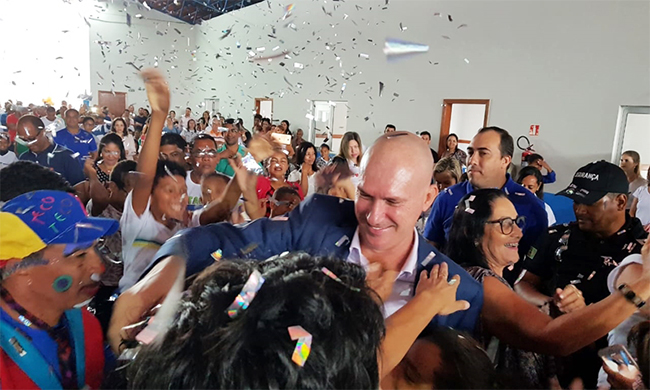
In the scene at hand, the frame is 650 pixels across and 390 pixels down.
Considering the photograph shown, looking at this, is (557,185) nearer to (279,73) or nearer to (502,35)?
(502,35)

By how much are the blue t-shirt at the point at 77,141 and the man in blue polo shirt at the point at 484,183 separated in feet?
8.79

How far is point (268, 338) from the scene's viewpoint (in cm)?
52

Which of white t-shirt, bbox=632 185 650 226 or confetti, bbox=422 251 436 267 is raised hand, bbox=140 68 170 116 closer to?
confetti, bbox=422 251 436 267

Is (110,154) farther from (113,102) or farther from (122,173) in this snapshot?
(113,102)

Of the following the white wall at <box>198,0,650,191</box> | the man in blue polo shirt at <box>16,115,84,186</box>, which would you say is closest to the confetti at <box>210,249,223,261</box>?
the man in blue polo shirt at <box>16,115,84,186</box>

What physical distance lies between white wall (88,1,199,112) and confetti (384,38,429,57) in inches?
144

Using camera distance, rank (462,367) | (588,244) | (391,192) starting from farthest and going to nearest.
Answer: (588,244), (391,192), (462,367)

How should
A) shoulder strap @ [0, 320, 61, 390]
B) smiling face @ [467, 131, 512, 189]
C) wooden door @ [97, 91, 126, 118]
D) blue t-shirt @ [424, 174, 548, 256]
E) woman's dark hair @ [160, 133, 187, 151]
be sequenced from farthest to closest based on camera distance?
wooden door @ [97, 91, 126, 118], smiling face @ [467, 131, 512, 189], woman's dark hair @ [160, 133, 187, 151], blue t-shirt @ [424, 174, 548, 256], shoulder strap @ [0, 320, 61, 390]

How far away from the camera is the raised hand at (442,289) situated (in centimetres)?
108

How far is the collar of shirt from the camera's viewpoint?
133 cm

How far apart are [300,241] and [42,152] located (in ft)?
6.42

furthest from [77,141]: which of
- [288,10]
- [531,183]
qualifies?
[288,10]

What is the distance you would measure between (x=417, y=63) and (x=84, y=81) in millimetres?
7458

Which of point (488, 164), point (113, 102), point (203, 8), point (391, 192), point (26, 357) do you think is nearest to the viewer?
point (26, 357)
